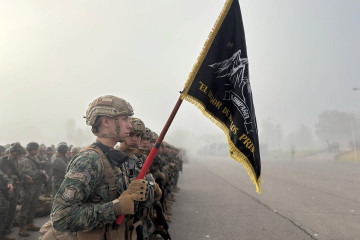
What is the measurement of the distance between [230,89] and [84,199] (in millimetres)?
1750

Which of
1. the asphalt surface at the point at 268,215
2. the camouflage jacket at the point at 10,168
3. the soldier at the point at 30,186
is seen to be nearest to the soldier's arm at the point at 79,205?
the asphalt surface at the point at 268,215

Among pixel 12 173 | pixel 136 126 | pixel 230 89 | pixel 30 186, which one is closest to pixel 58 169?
pixel 30 186

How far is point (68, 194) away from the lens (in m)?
1.81

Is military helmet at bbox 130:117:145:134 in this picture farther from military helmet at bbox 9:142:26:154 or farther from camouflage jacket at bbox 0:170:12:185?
military helmet at bbox 9:142:26:154

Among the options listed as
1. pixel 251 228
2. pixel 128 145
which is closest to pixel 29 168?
pixel 128 145

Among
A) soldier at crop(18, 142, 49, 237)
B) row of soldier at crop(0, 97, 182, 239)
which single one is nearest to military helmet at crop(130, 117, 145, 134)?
row of soldier at crop(0, 97, 182, 239)

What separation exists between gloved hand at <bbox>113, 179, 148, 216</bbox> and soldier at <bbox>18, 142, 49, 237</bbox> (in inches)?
219

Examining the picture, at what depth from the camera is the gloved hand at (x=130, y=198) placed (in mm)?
1879

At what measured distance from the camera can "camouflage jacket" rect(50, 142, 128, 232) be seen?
5.90 ft

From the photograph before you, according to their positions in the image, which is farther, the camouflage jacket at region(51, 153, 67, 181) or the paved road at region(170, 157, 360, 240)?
the camouflage jacket at region(51, 153, 67, 181)

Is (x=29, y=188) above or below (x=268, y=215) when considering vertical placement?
above

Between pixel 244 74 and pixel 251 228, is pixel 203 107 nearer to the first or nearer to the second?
pixel 244 74

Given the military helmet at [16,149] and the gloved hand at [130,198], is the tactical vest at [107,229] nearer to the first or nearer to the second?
the gloved hand at [130,198]

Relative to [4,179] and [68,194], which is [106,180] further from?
[4,179]
